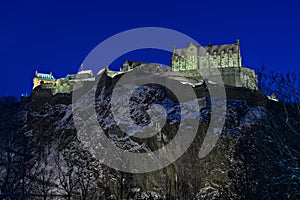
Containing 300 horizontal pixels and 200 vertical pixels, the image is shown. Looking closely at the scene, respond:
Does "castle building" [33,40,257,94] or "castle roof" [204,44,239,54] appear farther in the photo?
"castle roof" [204,44,239,54]

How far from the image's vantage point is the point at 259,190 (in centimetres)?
2655

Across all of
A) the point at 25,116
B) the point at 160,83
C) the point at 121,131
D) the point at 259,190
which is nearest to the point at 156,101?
the point at 160,83

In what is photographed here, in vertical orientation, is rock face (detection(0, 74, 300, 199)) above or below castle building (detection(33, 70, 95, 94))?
below

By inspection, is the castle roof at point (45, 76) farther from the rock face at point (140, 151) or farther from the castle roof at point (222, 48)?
the castle roof at point (222, 48)

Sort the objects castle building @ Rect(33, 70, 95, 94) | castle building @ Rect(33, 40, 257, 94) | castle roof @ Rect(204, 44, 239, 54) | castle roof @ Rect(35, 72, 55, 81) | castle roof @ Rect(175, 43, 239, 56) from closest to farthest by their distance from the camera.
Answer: castle building @ Rect(33, 40, 257, 94) → castle building @ Rect(33, 70, 95, 94) → castle roof @ Rect(204, 44, 239, 54) → castle roof @ Rect(175, 43, 239, 56) → castle roof @ Rect(35, 72, 55, 81)

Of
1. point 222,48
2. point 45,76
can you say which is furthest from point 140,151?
point 45,76

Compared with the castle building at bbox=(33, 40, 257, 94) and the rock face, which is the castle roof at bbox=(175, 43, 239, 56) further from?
the rock face

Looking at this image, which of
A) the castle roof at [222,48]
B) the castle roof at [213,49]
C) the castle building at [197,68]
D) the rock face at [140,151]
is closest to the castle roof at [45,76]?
the castle building at [197,68]

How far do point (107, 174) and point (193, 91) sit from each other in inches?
925

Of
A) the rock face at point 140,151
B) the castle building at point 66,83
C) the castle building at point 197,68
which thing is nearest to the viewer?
the rock face at point 140,151

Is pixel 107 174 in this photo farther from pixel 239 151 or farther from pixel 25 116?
pixel 25 116

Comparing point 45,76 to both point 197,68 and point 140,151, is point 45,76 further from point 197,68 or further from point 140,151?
point 140,151

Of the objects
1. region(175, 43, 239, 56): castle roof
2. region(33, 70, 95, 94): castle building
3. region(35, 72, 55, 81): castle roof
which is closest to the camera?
region(33, 70, 95, 94): castle building

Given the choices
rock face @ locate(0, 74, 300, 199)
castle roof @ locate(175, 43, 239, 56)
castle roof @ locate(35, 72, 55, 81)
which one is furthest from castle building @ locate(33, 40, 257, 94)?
castle roof @ locate(35, 72, 55, 81)
